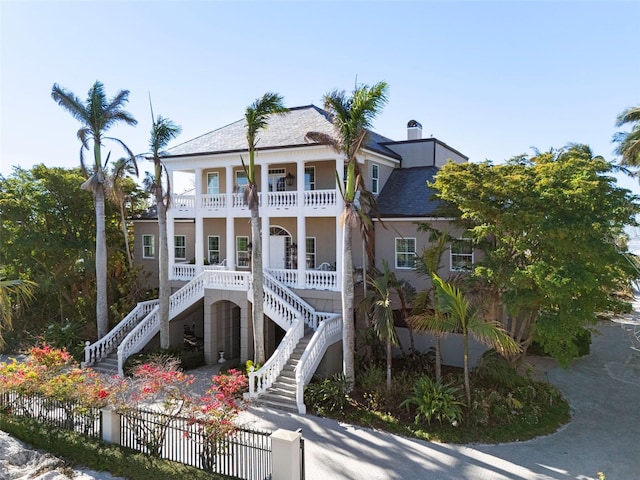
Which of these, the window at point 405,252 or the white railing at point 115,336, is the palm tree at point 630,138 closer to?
the window at point 405,252

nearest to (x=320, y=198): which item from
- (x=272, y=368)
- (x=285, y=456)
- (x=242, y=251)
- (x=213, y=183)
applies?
(x=242, y=251)

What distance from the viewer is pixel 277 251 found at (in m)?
25.0

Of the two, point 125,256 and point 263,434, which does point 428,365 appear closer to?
point 263,434

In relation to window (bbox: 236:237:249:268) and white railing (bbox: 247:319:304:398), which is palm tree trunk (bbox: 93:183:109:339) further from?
white railing (bbox: 247:319:304:398)

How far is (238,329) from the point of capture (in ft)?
77.0

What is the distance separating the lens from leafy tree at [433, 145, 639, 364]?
13641 millimetres

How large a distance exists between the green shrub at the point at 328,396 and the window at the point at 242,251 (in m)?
10.8

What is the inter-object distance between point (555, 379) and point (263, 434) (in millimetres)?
14197

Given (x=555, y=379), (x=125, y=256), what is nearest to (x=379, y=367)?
(x=555, y=379)

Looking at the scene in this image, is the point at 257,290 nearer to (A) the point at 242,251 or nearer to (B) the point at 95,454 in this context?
(B) the point at 95,454

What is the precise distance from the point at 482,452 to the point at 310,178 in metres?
15.5

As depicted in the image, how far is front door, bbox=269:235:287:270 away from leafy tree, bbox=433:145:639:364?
11.1m

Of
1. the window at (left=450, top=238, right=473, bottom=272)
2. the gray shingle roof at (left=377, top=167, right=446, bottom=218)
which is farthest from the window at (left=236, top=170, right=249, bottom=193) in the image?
the window at (left=450, top=238, right=473, bottom=272)

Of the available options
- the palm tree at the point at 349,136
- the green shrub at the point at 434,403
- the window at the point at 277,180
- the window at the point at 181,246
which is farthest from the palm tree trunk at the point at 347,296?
the window at the point at 181,246
